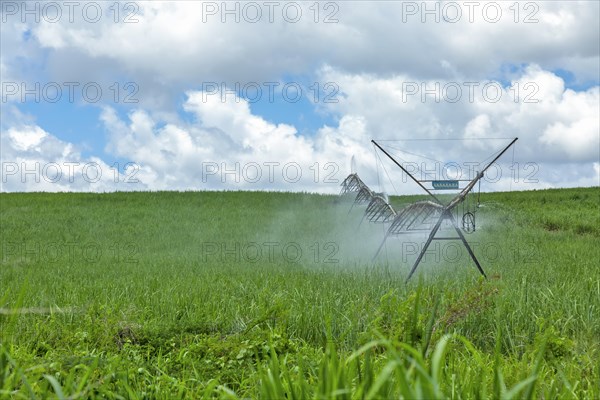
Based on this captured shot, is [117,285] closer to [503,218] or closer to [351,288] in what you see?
[351,288]

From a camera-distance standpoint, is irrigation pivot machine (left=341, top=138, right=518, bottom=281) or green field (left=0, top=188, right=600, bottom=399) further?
irrigation pivot machine (left=341, top=138, right=518, bottom=281)

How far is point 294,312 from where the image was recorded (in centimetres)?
590

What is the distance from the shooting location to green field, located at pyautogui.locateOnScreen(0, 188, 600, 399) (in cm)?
278

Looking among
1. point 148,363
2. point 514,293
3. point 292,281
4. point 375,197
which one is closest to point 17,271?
point 292,281

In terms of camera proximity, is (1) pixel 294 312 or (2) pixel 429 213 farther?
(2) pixel 429 213

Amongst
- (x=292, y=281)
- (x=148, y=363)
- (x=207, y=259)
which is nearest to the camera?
(x=148, y=363)

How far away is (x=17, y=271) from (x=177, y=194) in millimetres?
19129

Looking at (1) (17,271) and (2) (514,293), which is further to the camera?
(1) (17,271)

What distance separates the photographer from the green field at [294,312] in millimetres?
2777

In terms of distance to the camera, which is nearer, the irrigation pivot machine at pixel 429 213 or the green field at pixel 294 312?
the green field at pixel 294 312

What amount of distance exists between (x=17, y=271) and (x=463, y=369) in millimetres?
9486

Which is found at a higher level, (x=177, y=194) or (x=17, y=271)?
(x=177, y=194)

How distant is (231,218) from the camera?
856 inches

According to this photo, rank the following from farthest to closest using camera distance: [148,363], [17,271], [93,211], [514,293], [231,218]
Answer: [93,211] → [231,218] → [17,271] → [514,293] → [148,363]
